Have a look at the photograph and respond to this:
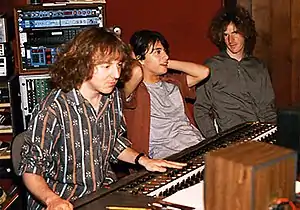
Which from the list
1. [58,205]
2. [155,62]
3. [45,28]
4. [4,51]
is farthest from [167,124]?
[58,205]

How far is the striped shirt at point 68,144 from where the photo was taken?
2.09 m

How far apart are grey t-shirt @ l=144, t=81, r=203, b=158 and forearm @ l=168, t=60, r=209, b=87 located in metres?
0.17

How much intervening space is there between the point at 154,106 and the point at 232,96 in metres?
0.65

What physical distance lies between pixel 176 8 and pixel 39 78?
1017mm

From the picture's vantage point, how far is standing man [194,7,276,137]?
3445 mm

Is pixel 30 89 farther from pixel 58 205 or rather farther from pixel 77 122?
pixel 58 205

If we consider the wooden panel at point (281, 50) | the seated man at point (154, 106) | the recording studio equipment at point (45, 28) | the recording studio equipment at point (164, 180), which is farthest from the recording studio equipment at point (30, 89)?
the wooden panel at point (281, 50)

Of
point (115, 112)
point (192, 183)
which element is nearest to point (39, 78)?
point (115, 112)

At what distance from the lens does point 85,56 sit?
7.07 ft

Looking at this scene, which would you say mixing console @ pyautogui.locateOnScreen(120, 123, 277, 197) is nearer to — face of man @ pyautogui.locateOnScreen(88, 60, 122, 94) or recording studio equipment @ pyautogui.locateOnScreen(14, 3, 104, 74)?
face of man @ pyautogui.locateOnScreen(88, 60, 122, 94)

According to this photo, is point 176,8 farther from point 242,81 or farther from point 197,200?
point 197,200

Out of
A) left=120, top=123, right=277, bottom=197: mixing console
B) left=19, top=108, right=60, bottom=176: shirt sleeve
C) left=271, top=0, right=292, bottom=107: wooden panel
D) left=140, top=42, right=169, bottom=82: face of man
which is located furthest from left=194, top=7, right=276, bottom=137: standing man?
left=19, top=108, right=60, bottom=176: shirt sleeve

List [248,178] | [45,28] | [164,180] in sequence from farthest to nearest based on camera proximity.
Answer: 1. [45,28]
2. [164,180]
3. [248,178]

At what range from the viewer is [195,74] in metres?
3.23
